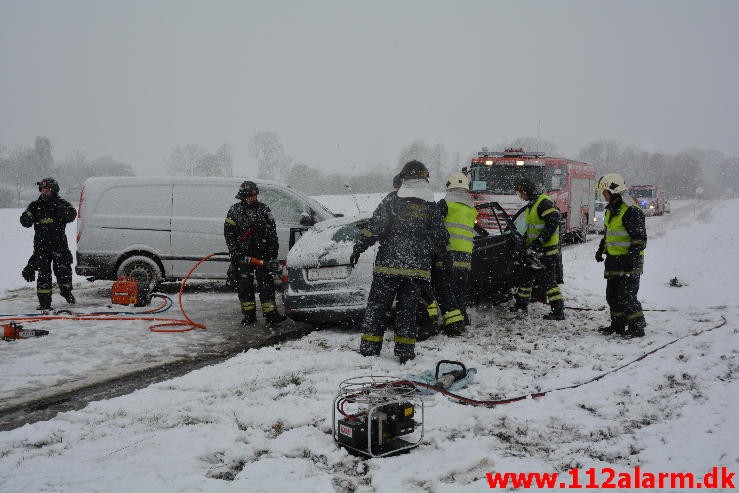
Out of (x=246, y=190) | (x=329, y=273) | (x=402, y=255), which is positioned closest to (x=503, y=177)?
(x=246, y=190)

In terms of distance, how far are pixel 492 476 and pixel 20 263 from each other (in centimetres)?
1437

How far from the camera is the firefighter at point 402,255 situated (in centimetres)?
536

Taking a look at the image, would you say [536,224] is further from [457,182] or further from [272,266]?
[272,266]

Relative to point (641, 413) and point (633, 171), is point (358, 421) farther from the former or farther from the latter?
point (633, 171)

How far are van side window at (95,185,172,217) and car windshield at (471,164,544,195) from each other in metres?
9.61

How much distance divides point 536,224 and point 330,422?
4594mm

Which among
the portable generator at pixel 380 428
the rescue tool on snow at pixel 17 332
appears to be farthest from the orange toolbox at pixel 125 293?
the portable generator at pixel 380 428

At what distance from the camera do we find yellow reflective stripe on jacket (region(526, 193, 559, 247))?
7301 millimetres

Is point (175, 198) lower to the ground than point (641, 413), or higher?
higher

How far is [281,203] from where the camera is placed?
9852 mm

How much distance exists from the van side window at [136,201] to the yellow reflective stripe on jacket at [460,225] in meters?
5.27

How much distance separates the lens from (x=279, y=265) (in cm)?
756

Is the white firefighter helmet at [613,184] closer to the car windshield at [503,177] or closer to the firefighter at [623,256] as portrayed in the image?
→ the firefighter at [623,256]

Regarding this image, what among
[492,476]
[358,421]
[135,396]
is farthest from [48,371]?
[492,476]
